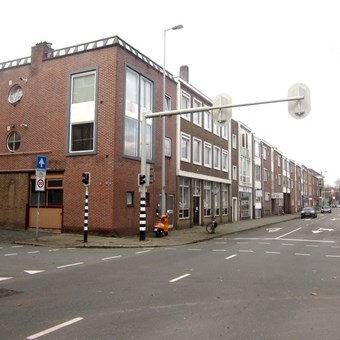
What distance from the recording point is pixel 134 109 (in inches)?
918

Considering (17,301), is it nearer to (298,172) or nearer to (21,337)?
(21,337)

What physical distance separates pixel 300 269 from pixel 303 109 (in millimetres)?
6006

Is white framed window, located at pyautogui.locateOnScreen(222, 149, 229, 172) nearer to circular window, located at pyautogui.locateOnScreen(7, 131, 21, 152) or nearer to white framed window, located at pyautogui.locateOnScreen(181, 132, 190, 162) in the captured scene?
white framed window, located at pyautogui.locateOnScreen(181, 132, 190, 162)

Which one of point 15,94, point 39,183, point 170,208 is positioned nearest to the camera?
point 39,183

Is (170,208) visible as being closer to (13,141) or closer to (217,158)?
(13,141)

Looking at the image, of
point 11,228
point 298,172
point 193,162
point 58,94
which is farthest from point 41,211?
point 298,172

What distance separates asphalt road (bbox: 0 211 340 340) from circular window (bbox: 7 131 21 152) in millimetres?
12249

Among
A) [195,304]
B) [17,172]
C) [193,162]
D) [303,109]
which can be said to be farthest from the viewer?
[193,162]

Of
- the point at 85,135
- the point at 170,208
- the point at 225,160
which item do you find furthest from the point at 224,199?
the point at 85,135

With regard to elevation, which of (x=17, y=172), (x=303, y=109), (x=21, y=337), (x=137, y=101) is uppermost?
(x=137, y=101)

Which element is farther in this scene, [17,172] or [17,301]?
[17,172]

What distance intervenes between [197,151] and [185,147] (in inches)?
98.1

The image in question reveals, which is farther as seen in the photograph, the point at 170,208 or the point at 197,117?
the point at 197,117

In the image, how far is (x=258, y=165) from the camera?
177ft
